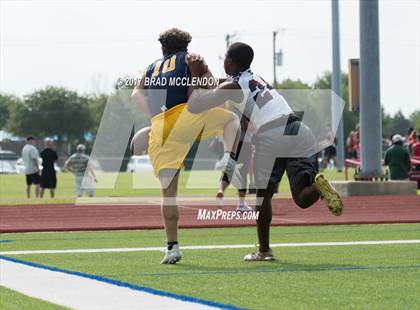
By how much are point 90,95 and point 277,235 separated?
4488 inches

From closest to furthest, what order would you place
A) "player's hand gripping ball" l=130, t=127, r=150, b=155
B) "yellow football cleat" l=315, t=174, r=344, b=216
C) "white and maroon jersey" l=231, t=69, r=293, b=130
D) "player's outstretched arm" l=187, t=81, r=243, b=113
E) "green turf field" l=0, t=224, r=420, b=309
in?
1. "green turf field" l=0, t=224, r=420, b=309
2. "yellow football cleat" l=315, t=174, r=344, b=216
3. "player's outstretched arm" l=187, t=81, r=243, b=113
4. "white and maroon jersey" l=231, t=69, r=293, b=130
5. "player's hand gripping ball" l=130, t=127, r=150, b=155

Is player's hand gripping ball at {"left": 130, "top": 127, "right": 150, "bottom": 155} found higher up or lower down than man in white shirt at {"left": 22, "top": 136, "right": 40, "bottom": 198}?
higher up

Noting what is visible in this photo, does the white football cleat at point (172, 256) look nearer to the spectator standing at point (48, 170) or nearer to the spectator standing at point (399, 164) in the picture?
the spectator standing at point (399, 164)

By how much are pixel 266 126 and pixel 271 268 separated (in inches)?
54.0

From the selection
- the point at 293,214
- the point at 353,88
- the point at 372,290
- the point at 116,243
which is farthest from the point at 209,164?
the point at 372,290

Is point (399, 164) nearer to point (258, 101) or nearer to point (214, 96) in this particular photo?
point (258, 101)

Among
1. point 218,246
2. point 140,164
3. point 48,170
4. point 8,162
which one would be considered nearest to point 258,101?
point 218,246

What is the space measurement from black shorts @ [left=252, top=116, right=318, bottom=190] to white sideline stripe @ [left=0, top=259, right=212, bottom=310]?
216 cm


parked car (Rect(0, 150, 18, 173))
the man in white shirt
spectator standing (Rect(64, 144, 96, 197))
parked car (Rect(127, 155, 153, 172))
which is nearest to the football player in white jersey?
the man in white shirt

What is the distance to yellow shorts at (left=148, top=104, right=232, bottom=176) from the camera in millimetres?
9281

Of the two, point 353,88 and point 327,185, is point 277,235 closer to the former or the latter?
point 327,185

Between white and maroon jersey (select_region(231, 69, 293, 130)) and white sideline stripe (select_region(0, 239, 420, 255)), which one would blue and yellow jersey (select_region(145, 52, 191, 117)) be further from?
white sideline stripe (select_region(0, 239, 420, 255))

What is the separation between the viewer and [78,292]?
Result: 23.7 ft

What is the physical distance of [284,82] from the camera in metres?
140
